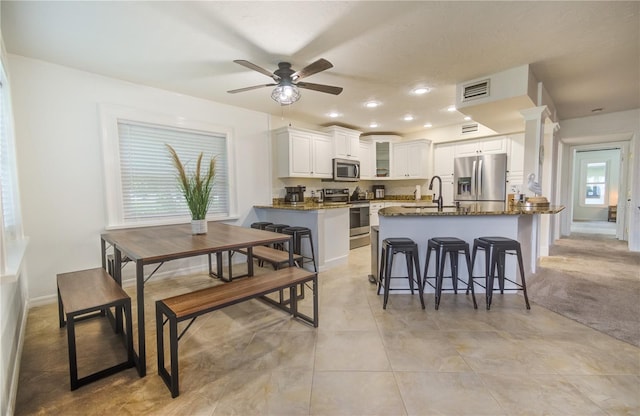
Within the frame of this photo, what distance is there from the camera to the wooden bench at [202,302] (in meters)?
1.57

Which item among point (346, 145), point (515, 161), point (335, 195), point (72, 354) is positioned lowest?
point (72, 354)

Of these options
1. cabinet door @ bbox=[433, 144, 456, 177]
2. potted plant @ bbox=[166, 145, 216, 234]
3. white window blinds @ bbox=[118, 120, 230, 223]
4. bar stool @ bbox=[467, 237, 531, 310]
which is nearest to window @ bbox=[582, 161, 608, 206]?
cabinet door @ bbox=[433, 144, 456, 177]

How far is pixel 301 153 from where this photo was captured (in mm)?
4793

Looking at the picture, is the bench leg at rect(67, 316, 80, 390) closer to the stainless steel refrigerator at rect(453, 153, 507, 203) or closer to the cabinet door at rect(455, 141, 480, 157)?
the stainless steel refrigerator at rect(453, 153, 507, 203)

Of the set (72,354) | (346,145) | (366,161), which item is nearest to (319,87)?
(72,354)

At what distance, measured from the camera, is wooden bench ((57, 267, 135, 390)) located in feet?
5.31

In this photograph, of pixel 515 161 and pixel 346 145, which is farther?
pixel 346 145

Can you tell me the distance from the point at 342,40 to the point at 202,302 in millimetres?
2360

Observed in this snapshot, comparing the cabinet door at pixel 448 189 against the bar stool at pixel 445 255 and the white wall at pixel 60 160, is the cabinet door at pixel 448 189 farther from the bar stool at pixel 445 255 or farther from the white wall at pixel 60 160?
the white wall at pixel 60 160

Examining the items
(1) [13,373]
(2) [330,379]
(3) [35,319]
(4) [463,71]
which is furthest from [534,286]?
(3) [35,319]

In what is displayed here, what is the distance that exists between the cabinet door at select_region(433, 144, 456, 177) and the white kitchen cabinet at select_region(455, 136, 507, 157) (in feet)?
0.43

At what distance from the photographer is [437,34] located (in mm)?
2334

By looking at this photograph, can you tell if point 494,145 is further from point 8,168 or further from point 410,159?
point 8,168

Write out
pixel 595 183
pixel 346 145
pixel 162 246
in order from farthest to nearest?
1. pixel 595 183
2. pixel 346 145
3. pixel 162 246
